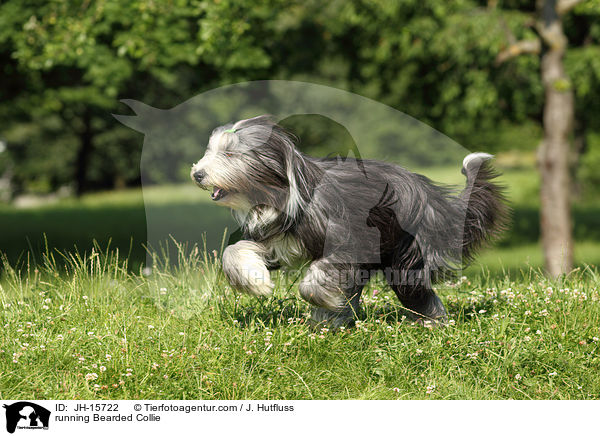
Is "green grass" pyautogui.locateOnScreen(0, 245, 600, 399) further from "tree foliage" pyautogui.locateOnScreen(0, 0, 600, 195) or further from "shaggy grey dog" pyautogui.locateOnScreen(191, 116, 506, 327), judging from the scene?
"tree foliage" pyautogui.locateOnScreen(0, 0, 600, 195)

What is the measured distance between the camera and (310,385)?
3734 mm

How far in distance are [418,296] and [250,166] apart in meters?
1.47

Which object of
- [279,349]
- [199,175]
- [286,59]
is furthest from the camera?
[286,59]

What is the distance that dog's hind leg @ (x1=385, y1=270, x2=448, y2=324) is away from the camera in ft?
13.5

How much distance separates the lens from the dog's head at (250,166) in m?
3.55

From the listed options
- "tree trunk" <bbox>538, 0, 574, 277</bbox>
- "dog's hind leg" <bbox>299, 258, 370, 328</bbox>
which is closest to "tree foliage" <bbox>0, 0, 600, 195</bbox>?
"tree trunk" <bbox>538, 0, 574, 277</bbox>

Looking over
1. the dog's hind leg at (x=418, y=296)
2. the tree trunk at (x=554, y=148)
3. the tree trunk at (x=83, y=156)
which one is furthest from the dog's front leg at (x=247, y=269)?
the tree trunk at (x=83, y=156)

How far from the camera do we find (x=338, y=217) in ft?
12.5

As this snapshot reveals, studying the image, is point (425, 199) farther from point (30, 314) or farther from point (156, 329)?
point (30, 314)
